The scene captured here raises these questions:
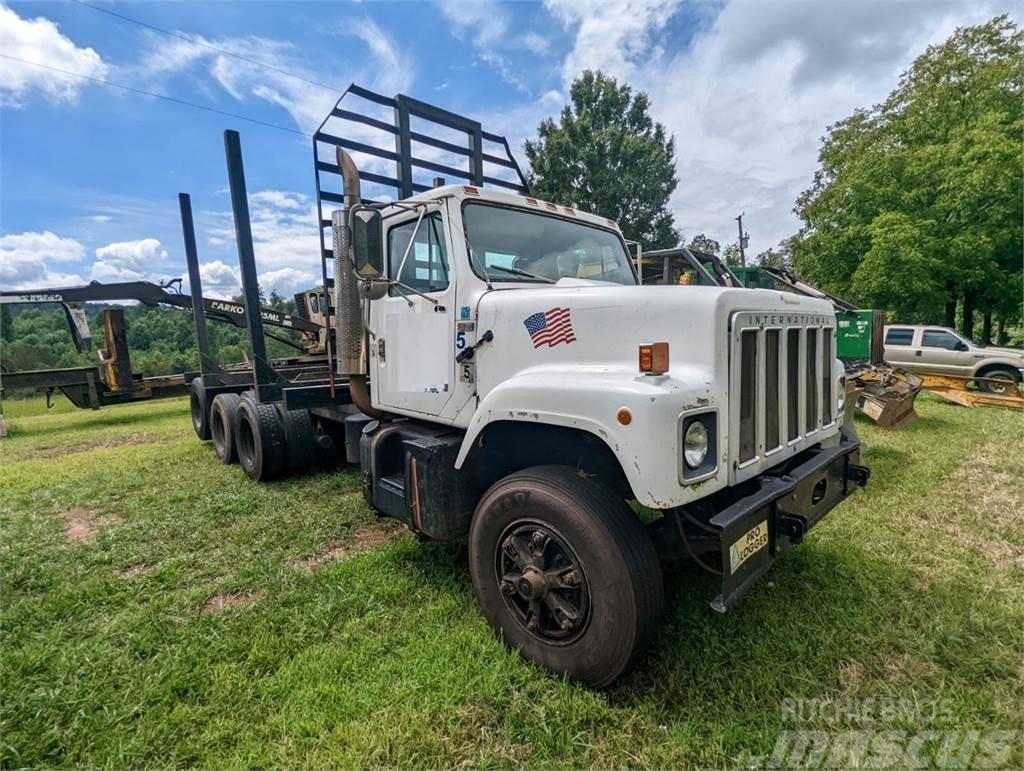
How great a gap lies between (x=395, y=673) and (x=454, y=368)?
1671mm

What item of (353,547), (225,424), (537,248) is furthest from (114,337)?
(537,248)

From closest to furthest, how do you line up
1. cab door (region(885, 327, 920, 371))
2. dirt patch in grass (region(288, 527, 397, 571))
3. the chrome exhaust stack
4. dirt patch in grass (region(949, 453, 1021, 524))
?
the chrome exhaust stack < dirt patch in grass (region(288, 527, 397, 571)) < dirt patch in grass (region(949, 453, 1021, 524)) < cab door (region(885, 327, 920, 371))

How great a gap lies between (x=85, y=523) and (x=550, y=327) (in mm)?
4875

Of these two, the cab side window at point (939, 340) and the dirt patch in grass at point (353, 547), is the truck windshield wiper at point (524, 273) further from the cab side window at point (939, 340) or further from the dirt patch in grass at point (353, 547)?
the cab side window at point (939, 340)

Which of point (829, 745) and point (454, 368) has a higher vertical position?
point (454, 368)

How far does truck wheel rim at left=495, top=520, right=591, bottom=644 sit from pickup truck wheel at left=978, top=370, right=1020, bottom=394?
11.6 meters

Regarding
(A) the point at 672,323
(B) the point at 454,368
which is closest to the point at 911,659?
(A) the point at 672,323

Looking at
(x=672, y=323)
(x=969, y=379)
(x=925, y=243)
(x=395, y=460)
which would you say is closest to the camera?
(x=672, y=323)

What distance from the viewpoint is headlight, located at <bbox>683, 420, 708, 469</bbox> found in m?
2.07

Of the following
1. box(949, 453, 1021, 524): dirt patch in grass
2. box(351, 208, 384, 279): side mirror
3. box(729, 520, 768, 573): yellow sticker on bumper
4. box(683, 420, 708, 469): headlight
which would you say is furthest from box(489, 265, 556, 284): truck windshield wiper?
box(949, 453, 1021, 524): dirt patch in grass

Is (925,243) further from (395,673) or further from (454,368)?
(395,673)

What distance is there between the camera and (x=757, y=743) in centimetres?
204

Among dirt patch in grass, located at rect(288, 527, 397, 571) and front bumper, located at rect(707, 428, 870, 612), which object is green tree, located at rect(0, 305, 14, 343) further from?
front bumper, located at rect(707, 428, 870, 612)

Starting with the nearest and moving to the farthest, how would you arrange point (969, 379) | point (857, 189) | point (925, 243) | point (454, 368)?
point (454, 368), point (969, 379), point (925, 243), point (857, 189)
